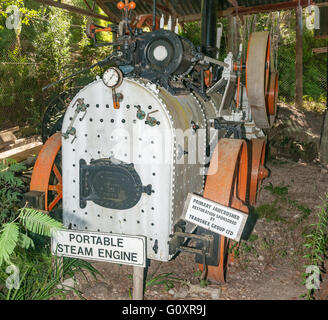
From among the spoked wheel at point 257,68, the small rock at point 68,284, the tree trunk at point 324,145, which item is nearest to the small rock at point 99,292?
the small rock at point 68,284

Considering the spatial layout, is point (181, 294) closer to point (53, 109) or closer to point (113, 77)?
point (113, 77)

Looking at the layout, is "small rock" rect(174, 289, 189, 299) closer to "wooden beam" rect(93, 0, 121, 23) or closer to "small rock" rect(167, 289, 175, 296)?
"small rock" rect(167, 289, 175, 296)

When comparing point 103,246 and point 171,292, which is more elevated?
point 103,246

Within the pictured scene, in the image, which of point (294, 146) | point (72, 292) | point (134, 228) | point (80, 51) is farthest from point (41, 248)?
point (80, 51)

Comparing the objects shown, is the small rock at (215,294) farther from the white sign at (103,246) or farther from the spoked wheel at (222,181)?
the white sign at (103,246)

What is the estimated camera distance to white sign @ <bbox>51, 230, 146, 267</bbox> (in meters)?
2.53

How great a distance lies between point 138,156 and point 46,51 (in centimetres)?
846

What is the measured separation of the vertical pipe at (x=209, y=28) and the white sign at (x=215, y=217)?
3.31 metres

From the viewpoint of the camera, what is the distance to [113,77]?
2.71 meters

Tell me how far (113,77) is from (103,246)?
1.32 meters

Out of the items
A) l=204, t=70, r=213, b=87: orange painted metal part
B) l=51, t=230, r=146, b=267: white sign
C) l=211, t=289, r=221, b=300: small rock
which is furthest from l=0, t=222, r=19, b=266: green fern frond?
l=204, t=70, r=213, b=87: orange painted metal part

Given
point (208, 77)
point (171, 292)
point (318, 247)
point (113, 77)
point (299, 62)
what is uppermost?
point (299, 62)

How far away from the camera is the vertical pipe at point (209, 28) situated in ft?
17.8

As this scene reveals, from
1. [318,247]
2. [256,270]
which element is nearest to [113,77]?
[318,247]
